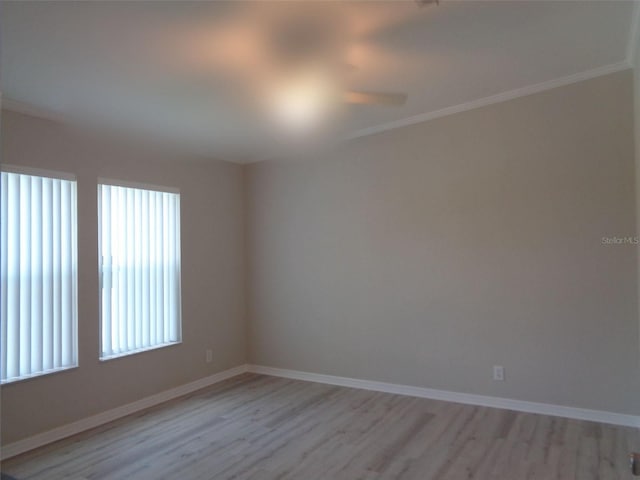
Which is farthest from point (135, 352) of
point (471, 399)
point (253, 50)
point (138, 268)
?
point (471, 399)

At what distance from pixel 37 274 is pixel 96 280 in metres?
0.45

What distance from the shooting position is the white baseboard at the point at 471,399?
3322 mm

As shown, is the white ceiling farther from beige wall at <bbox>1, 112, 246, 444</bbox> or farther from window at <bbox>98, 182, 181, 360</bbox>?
window at <bbox>98, 182, 181, 360</bbox>

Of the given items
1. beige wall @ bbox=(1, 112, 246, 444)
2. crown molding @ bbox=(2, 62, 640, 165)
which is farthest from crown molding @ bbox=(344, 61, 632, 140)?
beige wall @ bbox=(1, 112, 246, 444)

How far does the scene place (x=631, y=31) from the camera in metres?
Answer: 2.77

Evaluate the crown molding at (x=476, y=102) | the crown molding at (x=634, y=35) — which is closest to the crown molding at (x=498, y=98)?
the crown molding at (x=476, y=102)

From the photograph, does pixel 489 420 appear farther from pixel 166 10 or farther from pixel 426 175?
pixel 166 10

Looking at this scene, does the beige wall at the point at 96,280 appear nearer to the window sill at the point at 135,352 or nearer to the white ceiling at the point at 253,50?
the window sill at the point at 135,352

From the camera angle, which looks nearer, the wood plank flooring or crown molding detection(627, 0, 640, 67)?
crown molding detection(627, 0, 640, 67)

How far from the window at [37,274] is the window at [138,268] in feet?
0.93

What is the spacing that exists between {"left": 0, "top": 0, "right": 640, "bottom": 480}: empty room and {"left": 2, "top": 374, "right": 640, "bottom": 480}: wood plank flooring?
0.02 metres

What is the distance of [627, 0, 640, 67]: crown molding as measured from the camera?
98.6 inches

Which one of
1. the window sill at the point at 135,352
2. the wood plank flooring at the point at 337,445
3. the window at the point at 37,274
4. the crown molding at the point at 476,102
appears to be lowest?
the wood plank flooring at the point at 337,445

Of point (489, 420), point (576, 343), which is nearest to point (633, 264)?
point (576, 343)
